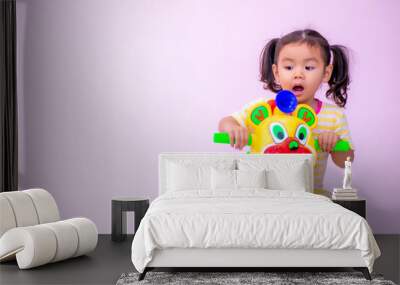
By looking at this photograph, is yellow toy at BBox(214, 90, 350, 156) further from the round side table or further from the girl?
the round side table

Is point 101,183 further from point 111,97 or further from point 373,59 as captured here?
point 373,59

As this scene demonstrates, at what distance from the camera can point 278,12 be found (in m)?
6.93

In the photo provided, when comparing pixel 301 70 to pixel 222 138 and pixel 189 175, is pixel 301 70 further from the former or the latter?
pixel 189 175

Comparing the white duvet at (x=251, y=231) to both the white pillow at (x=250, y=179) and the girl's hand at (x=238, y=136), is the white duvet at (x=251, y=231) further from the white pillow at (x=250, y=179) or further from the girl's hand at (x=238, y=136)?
the girl's hand at (x=238, y=136)

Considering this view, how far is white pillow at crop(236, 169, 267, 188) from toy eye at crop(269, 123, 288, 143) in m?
0.82

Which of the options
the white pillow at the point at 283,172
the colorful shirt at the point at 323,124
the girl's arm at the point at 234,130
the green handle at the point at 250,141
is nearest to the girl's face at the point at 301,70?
the colorful shirt at the point at 323,124

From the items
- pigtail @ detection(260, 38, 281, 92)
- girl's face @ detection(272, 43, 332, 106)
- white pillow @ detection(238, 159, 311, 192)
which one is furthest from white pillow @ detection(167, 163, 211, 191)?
girl's face @ detection(272, 43, 332, 106)

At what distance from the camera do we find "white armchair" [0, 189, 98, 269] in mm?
4949

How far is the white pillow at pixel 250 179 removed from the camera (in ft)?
19.9

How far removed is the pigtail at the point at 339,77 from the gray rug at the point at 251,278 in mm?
2538

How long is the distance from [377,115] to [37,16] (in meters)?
3.84

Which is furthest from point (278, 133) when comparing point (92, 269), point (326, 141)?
point (92, 269)

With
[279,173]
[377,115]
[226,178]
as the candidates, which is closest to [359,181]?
[377,115]

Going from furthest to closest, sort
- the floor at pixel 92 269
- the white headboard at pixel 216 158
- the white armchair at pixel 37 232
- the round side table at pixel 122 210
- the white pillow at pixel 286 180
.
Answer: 1. the white headboard at pixel 216 158
2. the round side table at pixel 122 210
3. the white pillow at pixel 286 180
4. the white armchair at pixel 37 232
5. the floor at pixel 92 269
